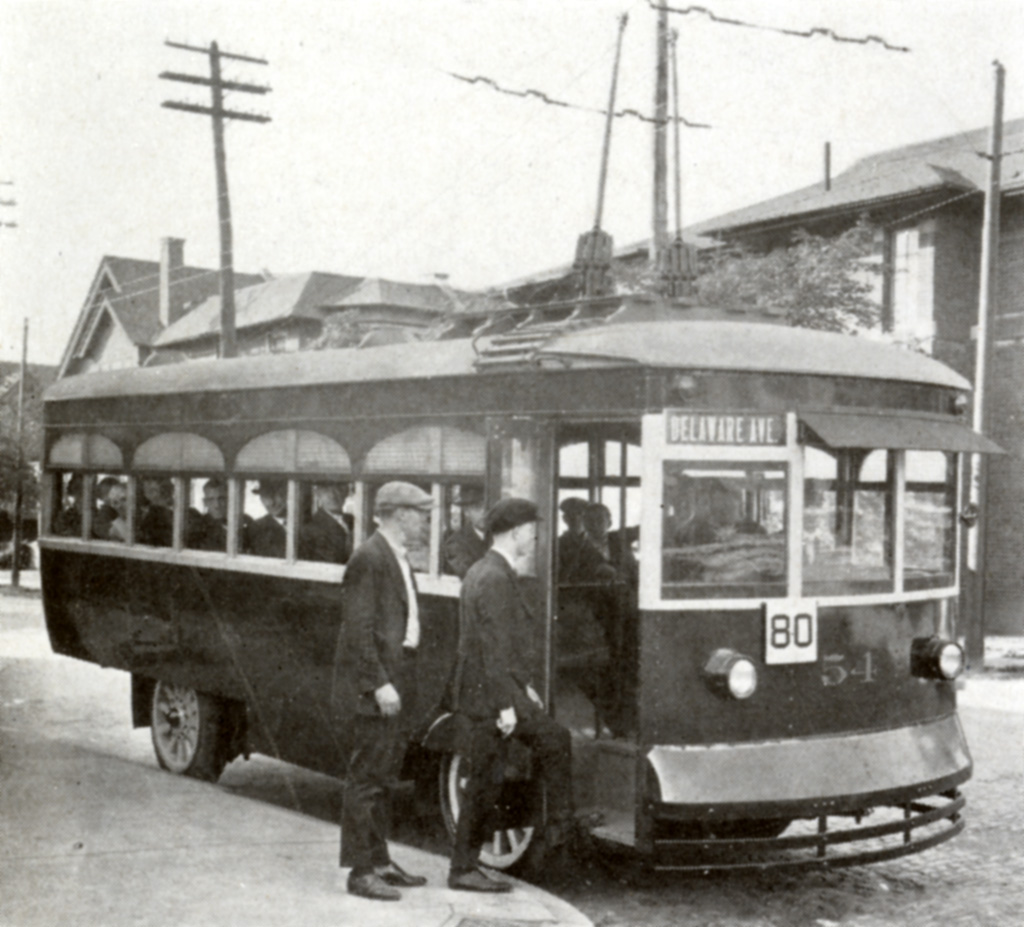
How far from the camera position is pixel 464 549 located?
7715 millimetres

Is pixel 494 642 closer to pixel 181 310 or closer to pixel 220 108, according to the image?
pixel 220 108

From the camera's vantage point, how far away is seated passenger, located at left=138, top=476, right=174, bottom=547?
10.4m

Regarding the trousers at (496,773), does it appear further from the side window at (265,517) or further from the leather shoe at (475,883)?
the side window at (265,517)

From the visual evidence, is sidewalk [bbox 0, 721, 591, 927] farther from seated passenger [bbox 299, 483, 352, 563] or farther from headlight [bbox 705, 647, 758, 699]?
seated passenger [bbox 299, 483, 352, 563]

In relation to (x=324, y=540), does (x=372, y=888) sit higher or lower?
lower

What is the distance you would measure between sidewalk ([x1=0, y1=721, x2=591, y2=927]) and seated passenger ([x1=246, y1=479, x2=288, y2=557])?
151 cm

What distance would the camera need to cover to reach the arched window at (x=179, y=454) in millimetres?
9945

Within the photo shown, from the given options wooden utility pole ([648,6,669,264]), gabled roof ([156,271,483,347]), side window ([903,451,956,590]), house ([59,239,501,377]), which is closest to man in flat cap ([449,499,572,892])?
side window ([903,451,956,590])

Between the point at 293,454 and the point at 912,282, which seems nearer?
the point at 293,454

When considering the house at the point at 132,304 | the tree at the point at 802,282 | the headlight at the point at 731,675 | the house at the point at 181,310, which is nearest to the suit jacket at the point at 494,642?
the headlight at the point at 731,675

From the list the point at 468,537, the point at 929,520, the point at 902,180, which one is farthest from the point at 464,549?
the point at 902,180

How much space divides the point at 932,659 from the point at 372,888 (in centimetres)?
294

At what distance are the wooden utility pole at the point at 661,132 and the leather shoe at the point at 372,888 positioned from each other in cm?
1173

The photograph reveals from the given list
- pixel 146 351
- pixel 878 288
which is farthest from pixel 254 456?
pixel 146 351
